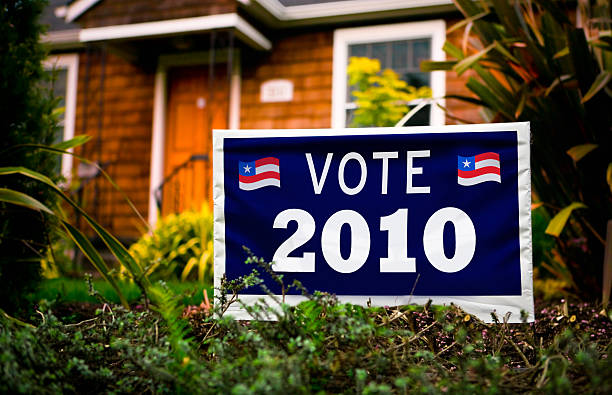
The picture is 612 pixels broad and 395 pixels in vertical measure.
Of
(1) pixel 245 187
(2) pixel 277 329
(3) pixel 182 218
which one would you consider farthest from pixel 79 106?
(2) pixel 277 329

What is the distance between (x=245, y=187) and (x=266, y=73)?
611cm

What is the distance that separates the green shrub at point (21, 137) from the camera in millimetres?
2893

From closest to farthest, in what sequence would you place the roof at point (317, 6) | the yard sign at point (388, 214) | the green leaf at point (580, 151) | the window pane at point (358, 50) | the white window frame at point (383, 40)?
the yard sign at point (388, 214)
the green leaf at point (580, 151)
the roof at point (317, 6)
the white window frame at point (383, 40)
the window pane at point (358, 50)

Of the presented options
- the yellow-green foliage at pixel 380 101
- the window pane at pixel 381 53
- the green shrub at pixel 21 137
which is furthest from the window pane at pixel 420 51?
the green shrub at pixel 21 137

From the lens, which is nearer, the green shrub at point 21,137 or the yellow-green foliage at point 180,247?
the green shrub at point 21,137

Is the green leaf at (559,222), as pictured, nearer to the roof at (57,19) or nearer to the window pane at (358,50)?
the window pane at (358,50)

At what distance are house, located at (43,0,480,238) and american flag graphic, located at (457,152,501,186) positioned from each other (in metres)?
5.08

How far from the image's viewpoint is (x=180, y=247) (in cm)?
581

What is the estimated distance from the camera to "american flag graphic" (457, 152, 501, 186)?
83.4 inches

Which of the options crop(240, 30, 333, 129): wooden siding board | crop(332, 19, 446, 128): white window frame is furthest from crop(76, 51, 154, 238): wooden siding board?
crop(332, 19, 446, 128): white window frame

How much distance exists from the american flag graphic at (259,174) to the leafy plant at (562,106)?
5.29 ft

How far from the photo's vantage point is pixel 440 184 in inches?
83.9

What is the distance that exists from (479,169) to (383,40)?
19.1 ft

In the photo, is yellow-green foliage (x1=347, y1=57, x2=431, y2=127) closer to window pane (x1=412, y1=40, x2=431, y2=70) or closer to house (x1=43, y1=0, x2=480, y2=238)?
house (x1=43, y1=0, x2=480, y2=238)
